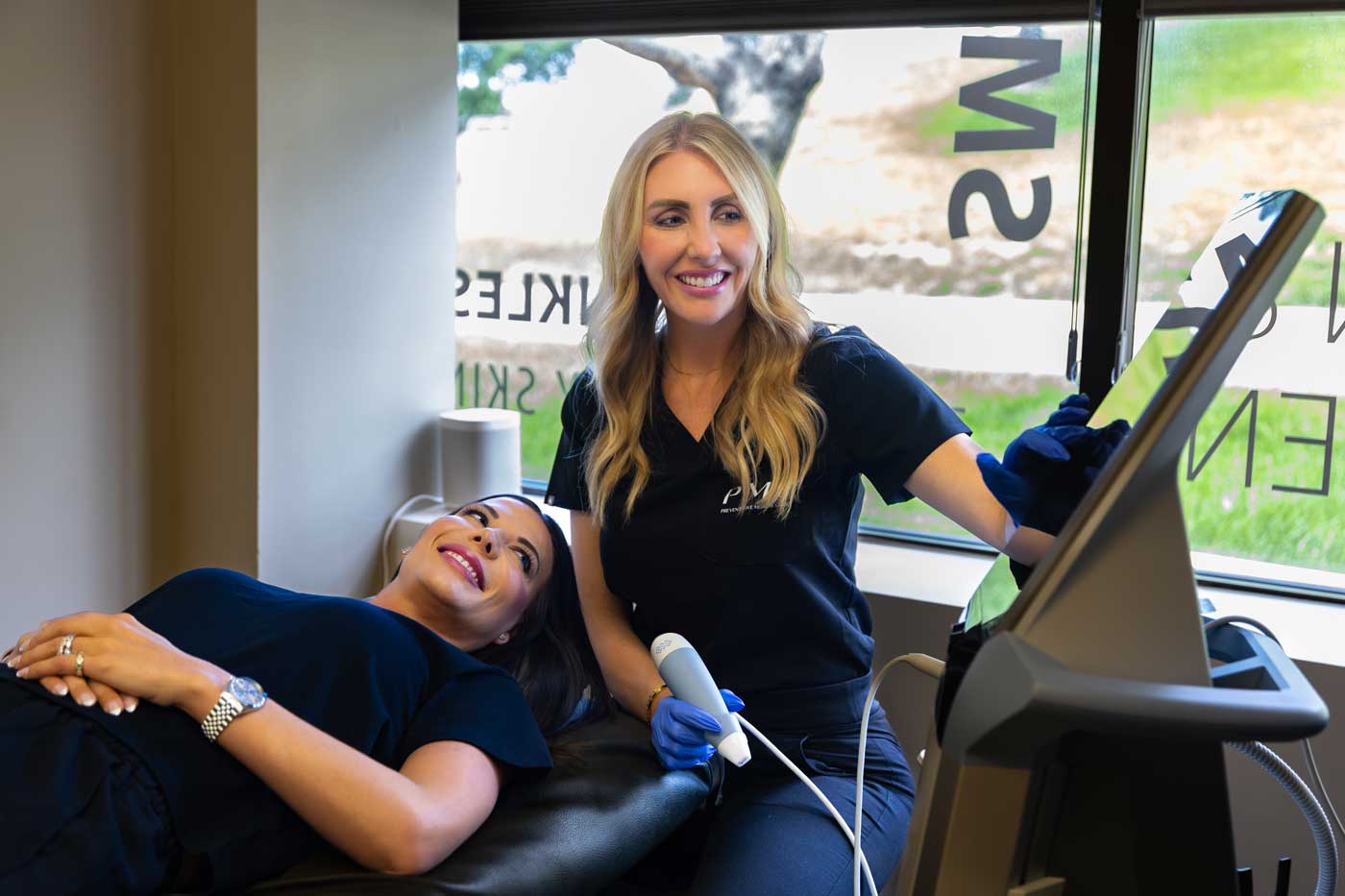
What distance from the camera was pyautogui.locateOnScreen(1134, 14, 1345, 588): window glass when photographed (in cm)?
205

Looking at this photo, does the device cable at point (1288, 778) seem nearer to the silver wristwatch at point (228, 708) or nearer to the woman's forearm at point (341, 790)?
the woman's forearm at point (341, 790)

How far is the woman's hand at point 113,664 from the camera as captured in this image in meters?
1.36

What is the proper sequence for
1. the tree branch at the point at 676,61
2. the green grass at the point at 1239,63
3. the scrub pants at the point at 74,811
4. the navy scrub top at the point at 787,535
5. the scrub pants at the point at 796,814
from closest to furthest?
the scrub pants at the point at 74,811 < the scrub pants at the point at 796,814 < the navy scrub top at the point at 787,535 < the green grass at the point at 1239,63 < the tree branch at the point at 676,61

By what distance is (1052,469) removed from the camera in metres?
1.10

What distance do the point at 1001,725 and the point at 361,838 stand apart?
81 cm

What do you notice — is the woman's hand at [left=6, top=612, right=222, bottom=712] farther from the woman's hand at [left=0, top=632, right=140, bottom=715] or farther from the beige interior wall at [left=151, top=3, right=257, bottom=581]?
the beige interior wall at [left=151, top=3, right=257, bottom=581]

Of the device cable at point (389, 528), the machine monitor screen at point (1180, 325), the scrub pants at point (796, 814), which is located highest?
the machine monitor screen at point (1180, 325)

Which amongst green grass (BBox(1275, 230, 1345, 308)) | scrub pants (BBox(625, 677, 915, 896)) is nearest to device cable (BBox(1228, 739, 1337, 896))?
scrub pants (BBox(625, 677, 915, 896))

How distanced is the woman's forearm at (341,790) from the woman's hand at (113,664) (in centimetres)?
3

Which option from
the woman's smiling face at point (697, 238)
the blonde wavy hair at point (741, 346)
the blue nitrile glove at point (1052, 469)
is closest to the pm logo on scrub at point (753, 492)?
the blonde wavy hair at point (741, 346)

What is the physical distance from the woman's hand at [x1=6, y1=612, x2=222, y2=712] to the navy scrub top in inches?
25.9

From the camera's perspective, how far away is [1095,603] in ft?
2.55

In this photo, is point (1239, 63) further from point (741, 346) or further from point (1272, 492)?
point (741, 346)

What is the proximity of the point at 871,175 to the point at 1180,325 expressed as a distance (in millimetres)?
1595
